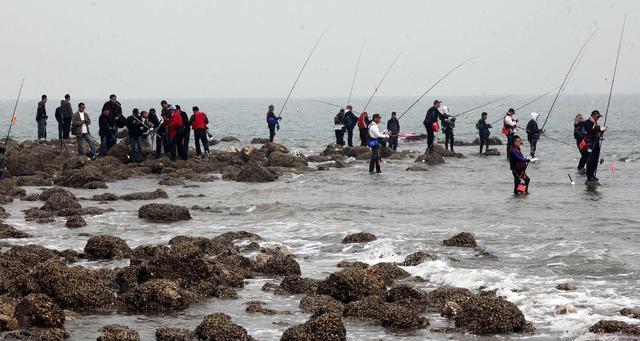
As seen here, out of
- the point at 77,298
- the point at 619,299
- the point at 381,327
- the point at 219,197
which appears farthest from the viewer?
the point at 219,197

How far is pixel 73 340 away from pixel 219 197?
13116 millimetres

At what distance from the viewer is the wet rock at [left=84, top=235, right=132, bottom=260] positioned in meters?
13.0

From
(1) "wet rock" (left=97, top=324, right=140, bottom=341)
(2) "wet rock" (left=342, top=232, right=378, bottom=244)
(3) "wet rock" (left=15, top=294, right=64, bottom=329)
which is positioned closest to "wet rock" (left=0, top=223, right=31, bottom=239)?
(2) "wet rock" (left=342, top=232, right=378, bottom=244)

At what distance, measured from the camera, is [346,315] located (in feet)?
32.0

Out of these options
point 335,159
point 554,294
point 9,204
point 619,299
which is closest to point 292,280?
Answer: point 554,294

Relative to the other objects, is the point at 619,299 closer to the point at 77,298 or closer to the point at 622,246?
the point at 622,246

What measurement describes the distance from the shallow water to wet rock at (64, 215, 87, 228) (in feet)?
0.76

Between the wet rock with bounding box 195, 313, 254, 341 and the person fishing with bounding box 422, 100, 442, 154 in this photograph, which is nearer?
the wet rock with bounding box 195, 313, 254, 341

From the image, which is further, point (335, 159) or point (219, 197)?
point (335, 159)

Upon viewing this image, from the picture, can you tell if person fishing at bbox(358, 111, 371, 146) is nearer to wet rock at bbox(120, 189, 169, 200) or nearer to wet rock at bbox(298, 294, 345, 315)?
wet rock at bbox(120, 189, 169, 200)

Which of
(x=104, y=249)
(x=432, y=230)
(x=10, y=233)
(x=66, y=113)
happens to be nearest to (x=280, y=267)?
(x=104, y=249)

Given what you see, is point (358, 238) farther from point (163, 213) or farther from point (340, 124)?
point (340, 124)

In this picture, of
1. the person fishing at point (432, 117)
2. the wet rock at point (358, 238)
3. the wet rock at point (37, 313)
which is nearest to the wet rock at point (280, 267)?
the wet rock at point (358, 238)

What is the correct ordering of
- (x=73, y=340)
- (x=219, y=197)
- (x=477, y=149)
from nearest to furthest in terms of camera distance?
(x=73, y=340) → (x=219, y=197) → (x=477, y=149)
